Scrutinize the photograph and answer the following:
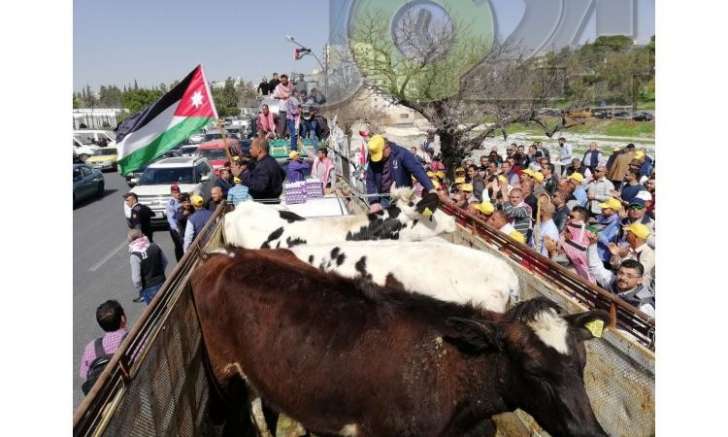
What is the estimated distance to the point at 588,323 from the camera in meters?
3.24

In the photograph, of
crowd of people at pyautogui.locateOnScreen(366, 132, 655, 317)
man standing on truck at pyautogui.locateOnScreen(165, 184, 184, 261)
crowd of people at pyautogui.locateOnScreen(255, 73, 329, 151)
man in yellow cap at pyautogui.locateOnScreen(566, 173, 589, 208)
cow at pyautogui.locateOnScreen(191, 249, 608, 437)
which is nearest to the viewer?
cow at pyautogui.locateOnScreen(191, 249, 608, 437)

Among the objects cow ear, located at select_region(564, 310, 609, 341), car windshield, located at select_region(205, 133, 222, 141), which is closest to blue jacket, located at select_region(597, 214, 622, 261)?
cow ear, located at select_region(564, 310, 609, 341)

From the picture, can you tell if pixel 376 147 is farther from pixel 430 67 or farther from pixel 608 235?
pixel 430 67

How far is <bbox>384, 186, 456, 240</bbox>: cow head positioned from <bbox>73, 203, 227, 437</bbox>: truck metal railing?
2959 mm

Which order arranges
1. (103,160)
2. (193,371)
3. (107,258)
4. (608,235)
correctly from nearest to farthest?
(193,371) < (608,235) < (107,258) < (103,160)

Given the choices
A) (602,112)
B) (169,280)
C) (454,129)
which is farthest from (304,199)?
(602,112)

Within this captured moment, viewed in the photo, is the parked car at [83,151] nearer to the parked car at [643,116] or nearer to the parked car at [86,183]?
the parked car at [86,183]

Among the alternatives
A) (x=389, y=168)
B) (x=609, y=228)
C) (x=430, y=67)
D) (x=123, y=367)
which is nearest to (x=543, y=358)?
(x=123, y=367)

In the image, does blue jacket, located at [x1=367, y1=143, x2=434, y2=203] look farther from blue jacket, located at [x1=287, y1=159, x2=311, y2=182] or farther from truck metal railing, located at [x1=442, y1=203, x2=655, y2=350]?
blue jacket, located at [x1=287, y1=159, x2=311, y2=182]

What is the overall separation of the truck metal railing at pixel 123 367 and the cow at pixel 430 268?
1.82 m

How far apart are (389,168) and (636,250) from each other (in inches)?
136

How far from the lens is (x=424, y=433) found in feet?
11.5

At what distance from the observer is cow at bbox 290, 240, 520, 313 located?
465 cm

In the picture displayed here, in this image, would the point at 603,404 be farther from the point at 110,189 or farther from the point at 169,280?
the point at 110,189
